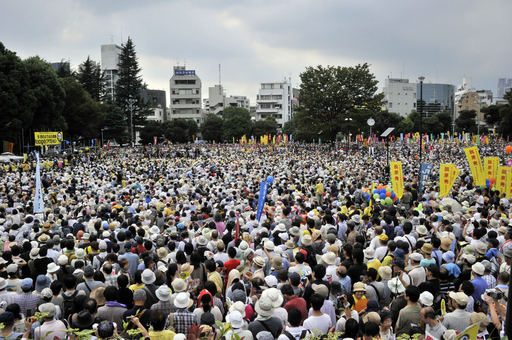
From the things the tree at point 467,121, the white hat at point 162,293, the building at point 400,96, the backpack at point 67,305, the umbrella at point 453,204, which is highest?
the building at point 400,96

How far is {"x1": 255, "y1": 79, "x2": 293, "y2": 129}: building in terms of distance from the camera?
91875mm

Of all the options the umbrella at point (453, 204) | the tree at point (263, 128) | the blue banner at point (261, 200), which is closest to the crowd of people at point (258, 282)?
the blue banner at point (261, 200)

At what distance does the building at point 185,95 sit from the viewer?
273ft

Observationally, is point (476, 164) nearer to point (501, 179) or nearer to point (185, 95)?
point (501, 179)

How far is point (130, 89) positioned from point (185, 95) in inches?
993

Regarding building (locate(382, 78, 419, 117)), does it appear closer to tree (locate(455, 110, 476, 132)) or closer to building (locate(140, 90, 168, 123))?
tree (locate(455, 110, 476, 132))

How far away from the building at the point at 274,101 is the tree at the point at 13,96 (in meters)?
63.9

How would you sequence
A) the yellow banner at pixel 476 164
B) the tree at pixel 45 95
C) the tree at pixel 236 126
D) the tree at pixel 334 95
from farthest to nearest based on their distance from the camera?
1. the tree at pixel 236 126
2. the tree at pixel 334 95
3. the tree at pixel 45 95
4. the yellow banner at pixel 476 164

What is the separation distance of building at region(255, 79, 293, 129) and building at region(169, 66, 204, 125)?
1653 cm

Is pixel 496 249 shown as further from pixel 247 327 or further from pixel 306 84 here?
pixel 306 84

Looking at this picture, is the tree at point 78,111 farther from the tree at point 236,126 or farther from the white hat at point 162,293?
the white hat at point 162,293

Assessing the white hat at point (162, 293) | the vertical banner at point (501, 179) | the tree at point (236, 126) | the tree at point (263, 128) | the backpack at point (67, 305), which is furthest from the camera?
the tree at point (263, 128)

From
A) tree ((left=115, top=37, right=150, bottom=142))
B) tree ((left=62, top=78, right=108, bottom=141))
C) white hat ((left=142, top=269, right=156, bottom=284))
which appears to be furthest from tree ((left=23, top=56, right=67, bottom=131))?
white hat ((left=142, top=269, right=156, bottom=284))

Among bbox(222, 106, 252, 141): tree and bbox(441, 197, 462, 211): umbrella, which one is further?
bbox(222, 106, 252, 141): tree
